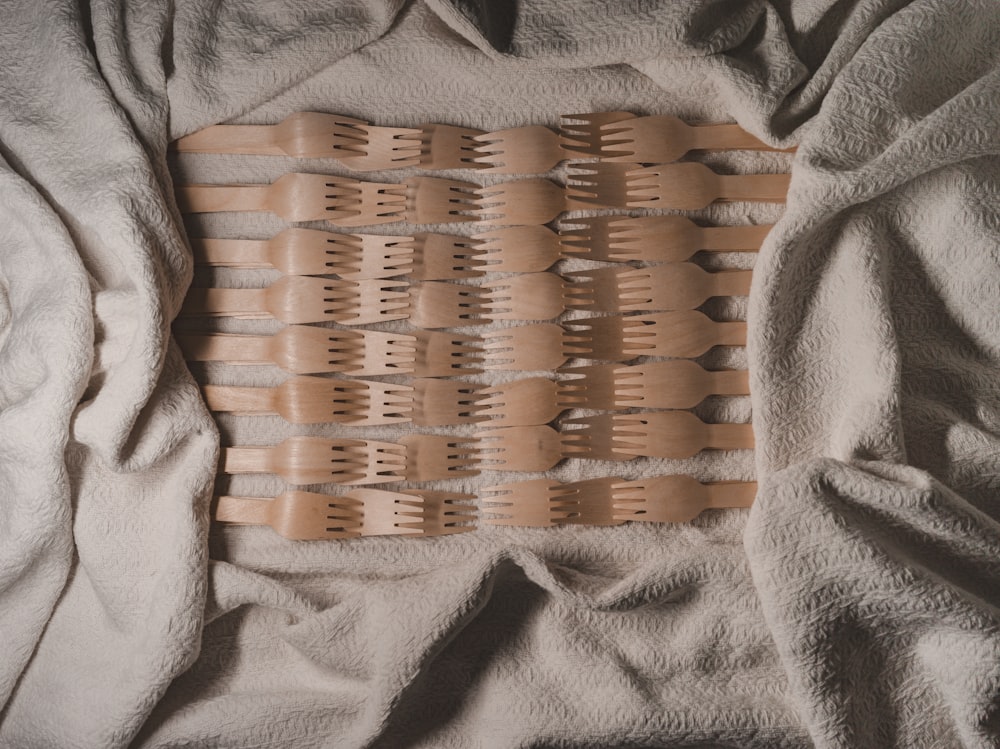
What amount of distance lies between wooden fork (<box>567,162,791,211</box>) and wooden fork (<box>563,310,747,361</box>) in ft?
0.39

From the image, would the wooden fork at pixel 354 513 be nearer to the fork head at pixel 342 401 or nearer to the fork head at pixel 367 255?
the fork head at pixel 342 401

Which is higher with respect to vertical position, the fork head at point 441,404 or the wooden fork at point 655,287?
the wooden fork at point 655,287

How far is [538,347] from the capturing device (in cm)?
77

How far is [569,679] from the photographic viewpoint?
0.71 meters

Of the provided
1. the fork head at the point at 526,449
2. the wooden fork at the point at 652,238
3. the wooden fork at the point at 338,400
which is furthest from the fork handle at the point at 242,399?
the wooden fork at the point at 652,238

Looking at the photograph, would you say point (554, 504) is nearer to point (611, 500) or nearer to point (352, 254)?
point (611, 500)

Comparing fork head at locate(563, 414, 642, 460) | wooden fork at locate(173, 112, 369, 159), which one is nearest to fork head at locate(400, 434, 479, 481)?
fork head at locate(563, 414, 642, 460)

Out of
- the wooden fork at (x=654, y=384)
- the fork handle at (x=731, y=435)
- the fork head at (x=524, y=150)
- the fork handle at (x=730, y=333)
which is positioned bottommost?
the fork handle at (x=731, y=435)

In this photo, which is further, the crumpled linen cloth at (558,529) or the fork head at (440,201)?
the fork head at (440,201)

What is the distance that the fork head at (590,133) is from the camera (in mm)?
790

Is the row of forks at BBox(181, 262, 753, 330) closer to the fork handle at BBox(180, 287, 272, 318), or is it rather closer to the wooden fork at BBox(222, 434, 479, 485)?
the fork handle at BBox(180, 287, 272, 318)

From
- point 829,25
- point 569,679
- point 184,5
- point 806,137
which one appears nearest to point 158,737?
point 569,679

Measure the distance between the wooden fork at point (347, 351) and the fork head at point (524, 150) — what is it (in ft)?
0.61

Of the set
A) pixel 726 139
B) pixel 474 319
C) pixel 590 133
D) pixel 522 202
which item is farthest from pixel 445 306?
pixel 726 139
